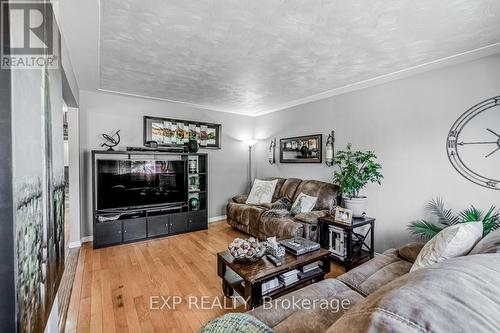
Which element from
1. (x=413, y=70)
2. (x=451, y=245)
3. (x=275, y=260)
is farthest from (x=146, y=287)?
(x=413, y=70)

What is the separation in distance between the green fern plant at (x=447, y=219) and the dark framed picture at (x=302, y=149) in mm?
1674

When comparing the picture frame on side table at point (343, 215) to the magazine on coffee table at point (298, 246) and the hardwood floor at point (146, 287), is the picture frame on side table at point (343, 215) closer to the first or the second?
the hardwood floor at point (146, 287)

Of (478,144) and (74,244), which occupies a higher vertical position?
(478,144)

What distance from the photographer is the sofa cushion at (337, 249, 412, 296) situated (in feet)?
5.13

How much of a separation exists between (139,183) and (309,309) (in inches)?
130

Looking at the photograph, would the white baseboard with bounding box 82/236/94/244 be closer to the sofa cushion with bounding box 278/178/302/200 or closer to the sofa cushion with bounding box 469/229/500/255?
the sofa cushion with bounding box 278/178/302/200

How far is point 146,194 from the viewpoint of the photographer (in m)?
3.85

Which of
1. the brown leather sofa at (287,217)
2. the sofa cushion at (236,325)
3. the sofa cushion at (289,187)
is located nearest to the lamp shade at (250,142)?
the brown leather sofa at (287,217)

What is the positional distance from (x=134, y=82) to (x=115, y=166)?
131cm

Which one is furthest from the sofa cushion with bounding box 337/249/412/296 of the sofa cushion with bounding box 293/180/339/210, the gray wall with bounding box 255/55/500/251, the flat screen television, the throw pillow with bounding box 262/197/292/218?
the flat screen television

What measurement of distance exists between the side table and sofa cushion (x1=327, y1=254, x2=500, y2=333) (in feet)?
7.05

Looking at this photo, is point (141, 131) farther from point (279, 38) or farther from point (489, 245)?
point (489, 245)

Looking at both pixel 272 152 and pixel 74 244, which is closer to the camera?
pixel 74 244

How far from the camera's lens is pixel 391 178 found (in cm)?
308
